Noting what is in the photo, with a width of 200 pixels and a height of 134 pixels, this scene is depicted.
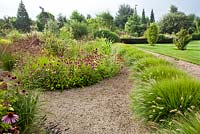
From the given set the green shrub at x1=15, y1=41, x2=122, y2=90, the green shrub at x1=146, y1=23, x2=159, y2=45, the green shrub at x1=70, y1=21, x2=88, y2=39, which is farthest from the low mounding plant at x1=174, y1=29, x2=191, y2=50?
the green shrub at x1=15, y1=41, x2=122, y2=90

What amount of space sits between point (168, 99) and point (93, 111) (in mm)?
1627

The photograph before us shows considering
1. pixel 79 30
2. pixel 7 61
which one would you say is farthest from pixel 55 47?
pixel 79 30

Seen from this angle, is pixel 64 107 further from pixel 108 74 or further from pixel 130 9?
pixel 130 9

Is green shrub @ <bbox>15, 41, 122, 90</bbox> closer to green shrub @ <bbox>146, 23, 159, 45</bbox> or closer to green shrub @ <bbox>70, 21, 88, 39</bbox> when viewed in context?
green shrub @ <bbox>146, 23, 159, 45</bbox>

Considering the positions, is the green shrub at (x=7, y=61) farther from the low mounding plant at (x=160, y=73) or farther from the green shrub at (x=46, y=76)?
the low mounding plant at (x=160, y=73)

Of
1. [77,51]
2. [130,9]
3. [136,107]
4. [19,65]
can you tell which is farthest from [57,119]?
[130,9]

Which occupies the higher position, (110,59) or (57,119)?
(110,59)

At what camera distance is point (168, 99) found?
393 cm

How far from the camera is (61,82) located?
6.73m

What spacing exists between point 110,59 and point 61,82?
1934 mm

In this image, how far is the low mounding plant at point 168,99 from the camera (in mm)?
3844

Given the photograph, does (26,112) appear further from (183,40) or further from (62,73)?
(183,40)

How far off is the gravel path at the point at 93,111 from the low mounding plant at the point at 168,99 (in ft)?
1.17

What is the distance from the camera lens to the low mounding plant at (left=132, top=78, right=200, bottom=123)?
12.6 ft
